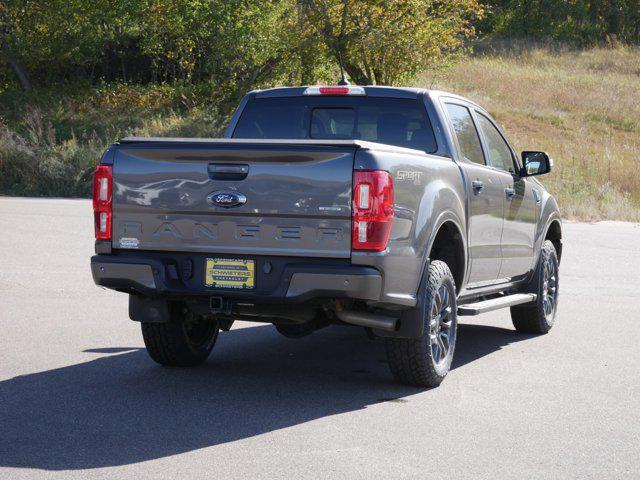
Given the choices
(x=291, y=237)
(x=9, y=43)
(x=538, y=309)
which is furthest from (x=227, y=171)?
(x=9, y=43)

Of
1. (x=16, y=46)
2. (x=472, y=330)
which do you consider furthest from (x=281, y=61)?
(x=472, y=330)

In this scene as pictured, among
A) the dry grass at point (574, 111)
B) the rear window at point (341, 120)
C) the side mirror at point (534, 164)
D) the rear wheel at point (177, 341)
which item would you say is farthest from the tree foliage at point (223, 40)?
the rear wheel at point (177, 341)

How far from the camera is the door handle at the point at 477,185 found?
26.2 ft

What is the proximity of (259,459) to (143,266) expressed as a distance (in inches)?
70.6

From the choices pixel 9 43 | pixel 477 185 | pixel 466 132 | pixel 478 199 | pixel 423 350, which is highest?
pixel 466 132

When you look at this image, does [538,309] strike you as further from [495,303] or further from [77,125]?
[77,125]

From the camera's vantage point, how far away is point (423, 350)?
694cm

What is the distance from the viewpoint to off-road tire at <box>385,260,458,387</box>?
6902 mm

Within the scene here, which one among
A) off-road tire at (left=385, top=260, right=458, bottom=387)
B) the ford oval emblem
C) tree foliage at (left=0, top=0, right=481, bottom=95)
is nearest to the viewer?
the ford oval emblem

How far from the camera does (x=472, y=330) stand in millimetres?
10102

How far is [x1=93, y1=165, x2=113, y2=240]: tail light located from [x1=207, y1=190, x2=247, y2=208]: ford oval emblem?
2.17 ft

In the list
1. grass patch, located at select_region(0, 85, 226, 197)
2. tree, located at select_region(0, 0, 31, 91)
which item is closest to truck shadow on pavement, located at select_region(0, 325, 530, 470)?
grass patch, located at select_region(0, 85, 226, 197)

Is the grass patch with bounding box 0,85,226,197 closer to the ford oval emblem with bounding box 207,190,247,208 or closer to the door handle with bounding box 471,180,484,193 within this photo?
the door handle with bounding box 471,180,484,193

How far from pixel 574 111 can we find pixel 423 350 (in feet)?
131
